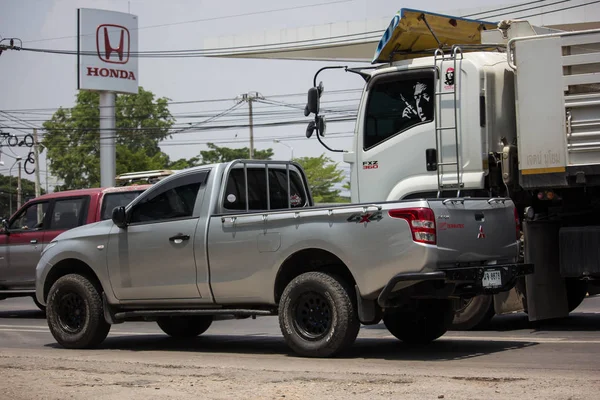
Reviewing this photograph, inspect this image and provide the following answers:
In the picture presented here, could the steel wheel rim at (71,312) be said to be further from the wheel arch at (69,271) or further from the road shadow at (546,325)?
the road shadow at (546,325)

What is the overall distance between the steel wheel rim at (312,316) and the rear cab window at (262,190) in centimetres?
163

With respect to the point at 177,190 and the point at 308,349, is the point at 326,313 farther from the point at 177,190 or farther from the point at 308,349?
the point at 177,190

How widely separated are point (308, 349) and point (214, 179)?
90.0 inches

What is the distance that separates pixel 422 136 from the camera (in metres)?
11.3

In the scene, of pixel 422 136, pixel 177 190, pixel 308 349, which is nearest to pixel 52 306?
pixel 177 190

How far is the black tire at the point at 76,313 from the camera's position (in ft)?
35.7

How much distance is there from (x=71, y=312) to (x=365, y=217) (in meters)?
4.20

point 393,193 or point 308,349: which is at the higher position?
point 393,193

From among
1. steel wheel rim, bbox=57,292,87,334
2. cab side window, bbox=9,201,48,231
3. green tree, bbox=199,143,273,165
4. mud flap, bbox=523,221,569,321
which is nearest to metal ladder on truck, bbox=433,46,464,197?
mud flap, bbox=523,221,569,321

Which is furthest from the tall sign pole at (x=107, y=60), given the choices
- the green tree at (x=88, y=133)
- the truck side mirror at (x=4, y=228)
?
the truck side mirror at (x=4, y=228)

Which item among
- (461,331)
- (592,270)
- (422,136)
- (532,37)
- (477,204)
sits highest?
(532,37)

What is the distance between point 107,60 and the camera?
175 ft

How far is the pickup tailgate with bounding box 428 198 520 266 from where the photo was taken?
8.73 metres

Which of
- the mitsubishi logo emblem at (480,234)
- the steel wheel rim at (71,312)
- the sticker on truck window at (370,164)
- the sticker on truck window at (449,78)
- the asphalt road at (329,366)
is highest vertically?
the sticker on truck window at (449,78)
